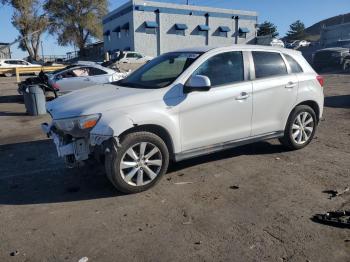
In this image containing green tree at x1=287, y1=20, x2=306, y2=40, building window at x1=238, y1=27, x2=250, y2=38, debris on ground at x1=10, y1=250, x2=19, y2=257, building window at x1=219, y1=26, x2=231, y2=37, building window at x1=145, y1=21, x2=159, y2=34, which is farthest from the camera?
green tree at x1=287, y1=20, x2=306, y2=40

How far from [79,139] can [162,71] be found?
1.65 metres

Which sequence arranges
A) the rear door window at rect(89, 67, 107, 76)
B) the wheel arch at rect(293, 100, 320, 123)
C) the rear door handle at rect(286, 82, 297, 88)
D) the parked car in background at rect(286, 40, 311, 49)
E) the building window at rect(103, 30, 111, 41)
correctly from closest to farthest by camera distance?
the rear door handle at rect(286, 82, 297, 88), the wheel arch at rect(293, 100, 320, 123), the rear door window at rect(89, 67, 107, 76), the building window at rect(103, 30, 111, 41), the parked car in background at rect(286, 40, 311, 49)

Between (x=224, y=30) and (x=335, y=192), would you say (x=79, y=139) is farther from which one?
(x=224, y=30)

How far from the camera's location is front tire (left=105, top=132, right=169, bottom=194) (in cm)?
447

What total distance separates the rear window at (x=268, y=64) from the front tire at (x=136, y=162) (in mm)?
1985

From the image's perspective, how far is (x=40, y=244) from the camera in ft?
11.8

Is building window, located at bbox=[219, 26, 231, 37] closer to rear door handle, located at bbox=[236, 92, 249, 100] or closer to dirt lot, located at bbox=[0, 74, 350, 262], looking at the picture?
dirt lot, located at bbox=[0, 74, 350, 262]

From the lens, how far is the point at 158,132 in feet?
15.8

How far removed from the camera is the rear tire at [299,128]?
20.0 feet

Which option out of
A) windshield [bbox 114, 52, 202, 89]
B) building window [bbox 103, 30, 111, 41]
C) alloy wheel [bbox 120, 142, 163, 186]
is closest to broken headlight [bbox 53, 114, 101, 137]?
alloy wheel [bbox 120, 142, 163, 186]

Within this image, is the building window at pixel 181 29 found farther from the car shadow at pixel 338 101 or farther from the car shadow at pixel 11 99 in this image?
the car shadow at pixel 338 101

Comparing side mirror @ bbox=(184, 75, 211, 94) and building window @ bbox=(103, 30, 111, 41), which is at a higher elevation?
building window @ bbox=(103, 30, 111, 41)

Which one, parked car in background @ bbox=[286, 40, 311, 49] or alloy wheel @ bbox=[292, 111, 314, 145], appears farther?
parked car in background @ bbox=[286, 40, 311, 49]

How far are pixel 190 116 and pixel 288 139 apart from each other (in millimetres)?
2053
